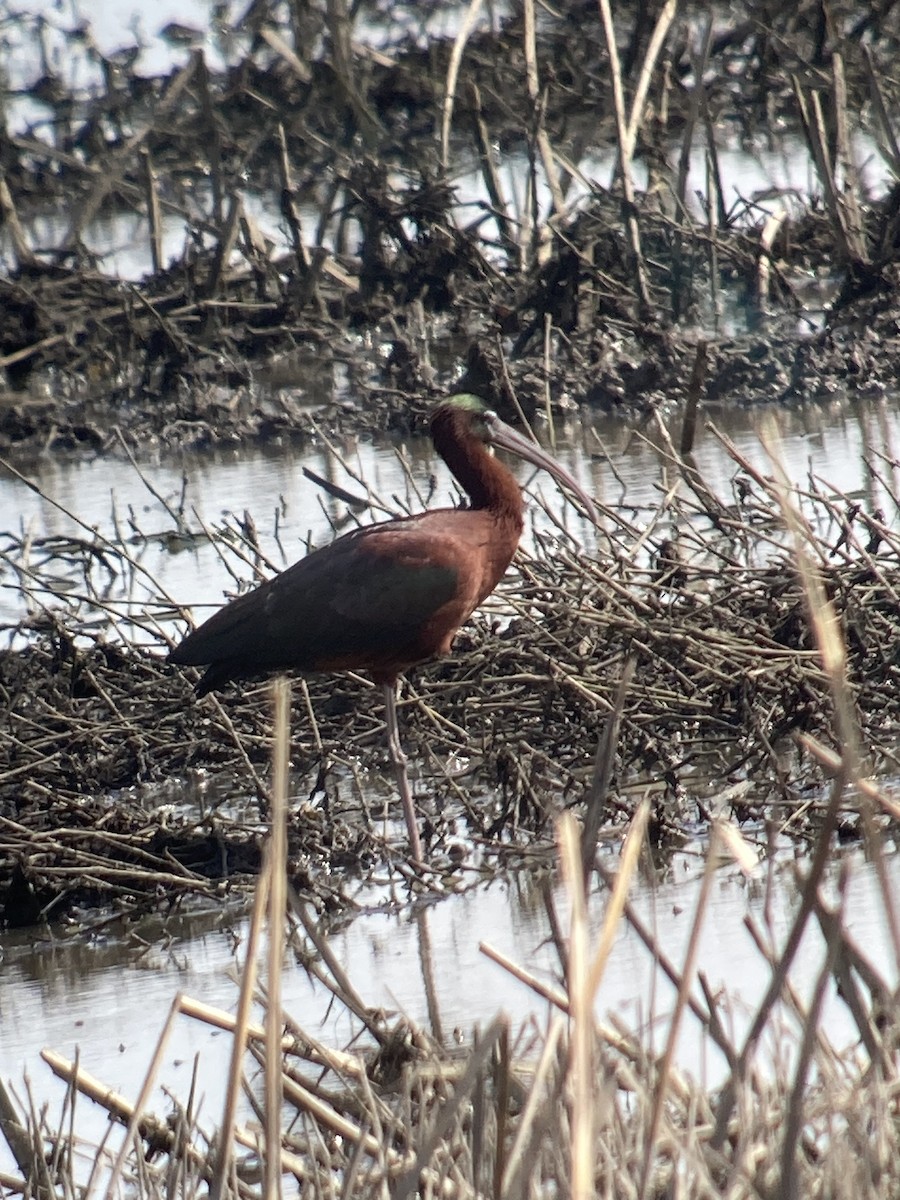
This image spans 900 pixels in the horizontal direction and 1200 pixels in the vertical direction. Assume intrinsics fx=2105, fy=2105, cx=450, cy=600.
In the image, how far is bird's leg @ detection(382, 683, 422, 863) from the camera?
593cm

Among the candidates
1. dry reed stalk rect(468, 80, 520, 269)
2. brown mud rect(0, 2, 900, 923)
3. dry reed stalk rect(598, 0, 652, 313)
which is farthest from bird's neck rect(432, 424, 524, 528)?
dry reed stalk rect(468, 80, 520, 269)

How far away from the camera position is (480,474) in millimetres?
6762

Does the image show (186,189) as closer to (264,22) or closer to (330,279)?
(264,22)

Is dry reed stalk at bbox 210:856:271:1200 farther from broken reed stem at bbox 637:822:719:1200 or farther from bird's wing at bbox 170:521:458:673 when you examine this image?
bird's wing at bbox 170:521:458:673

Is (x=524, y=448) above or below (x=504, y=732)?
above

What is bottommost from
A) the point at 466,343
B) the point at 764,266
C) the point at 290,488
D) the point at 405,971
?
the point at 405,971

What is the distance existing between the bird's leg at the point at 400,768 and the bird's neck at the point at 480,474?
0.67 m

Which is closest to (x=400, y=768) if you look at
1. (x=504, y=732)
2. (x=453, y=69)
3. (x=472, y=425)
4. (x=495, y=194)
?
(x=504, y=732)

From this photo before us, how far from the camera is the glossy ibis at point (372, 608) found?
247 inches

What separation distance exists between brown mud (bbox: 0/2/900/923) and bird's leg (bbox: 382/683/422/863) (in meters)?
0.13

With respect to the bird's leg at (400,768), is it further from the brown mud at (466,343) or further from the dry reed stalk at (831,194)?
the dry reed stalk at (831,194)

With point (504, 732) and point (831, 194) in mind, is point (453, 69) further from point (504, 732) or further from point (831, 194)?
point (504, 732)

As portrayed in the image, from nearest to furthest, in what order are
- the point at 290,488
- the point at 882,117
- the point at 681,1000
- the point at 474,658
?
the point at 681,1000 < the point at 474,658 < the point at 290,488 < the point at 882,117

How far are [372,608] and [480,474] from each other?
2.37ft
